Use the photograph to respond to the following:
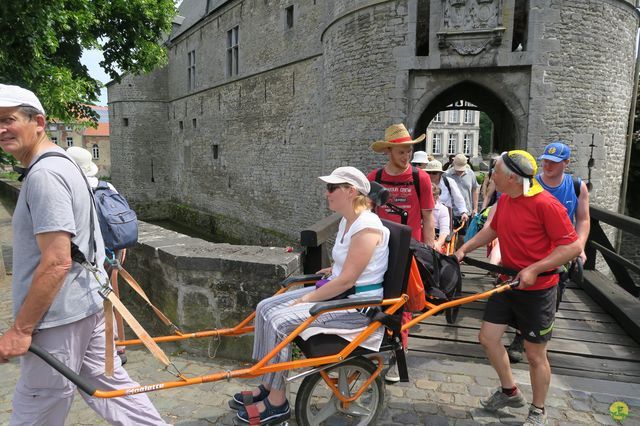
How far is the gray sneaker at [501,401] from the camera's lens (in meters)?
2.73

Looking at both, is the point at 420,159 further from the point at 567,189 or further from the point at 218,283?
the point at 218,283

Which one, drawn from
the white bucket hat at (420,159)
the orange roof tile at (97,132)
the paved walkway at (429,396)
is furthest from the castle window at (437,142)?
the paved walkway at (429,396)

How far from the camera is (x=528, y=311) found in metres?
2.58

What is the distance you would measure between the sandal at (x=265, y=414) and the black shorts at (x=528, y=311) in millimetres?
1338

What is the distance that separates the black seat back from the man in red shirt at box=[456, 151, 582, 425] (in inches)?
26.7

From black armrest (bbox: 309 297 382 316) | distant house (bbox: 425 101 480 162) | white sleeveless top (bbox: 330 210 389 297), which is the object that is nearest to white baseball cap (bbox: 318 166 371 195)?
white sleeveless top (bbox: 330 210 389 297)

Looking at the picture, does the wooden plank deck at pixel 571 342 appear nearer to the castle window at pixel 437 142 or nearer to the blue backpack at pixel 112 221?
the blue backpack at pixel 112 221

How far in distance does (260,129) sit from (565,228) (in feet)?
51.7

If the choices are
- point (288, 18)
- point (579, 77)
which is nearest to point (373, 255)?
point (579, 77)

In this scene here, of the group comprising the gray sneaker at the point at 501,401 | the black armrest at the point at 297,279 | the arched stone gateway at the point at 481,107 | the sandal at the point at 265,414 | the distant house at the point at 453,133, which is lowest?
the gray sneaker at the point at 501,401

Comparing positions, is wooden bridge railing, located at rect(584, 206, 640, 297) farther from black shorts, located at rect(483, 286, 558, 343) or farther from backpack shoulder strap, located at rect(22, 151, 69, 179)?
backpack shoulder strap, located at rect(22, 151, 69, 179)

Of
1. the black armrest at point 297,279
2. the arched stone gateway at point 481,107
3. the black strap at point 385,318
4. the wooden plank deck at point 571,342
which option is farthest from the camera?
the arched stone gateway at point 481,107

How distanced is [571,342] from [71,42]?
9140 millimetres

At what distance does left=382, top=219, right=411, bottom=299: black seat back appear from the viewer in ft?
7.55
